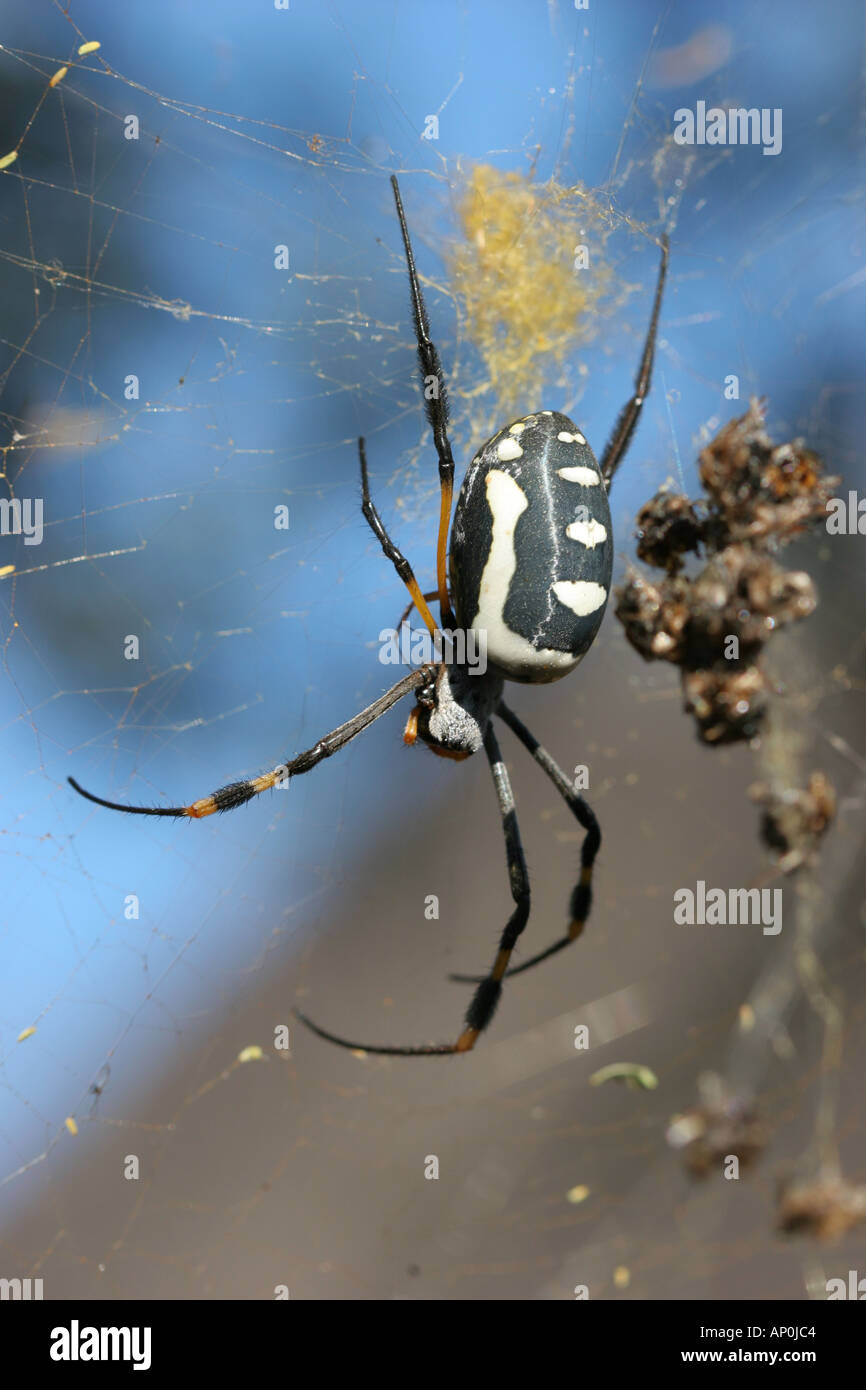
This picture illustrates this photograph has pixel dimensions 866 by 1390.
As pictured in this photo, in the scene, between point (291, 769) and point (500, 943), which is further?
point (500, 943)

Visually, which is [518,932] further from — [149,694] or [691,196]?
[691,196]

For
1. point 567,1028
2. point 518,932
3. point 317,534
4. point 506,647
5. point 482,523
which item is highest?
point 317,534

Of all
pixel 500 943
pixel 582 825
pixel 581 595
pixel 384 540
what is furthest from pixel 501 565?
pixel 500 943

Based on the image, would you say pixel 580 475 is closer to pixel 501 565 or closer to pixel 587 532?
pixel 587 532

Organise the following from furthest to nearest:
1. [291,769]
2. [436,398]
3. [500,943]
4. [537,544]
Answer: [500,943]
[291,769]
[436,398]
[537,544]

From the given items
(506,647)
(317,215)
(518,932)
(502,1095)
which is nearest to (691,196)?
(317,215)

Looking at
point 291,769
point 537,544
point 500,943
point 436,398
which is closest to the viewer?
point 537,544

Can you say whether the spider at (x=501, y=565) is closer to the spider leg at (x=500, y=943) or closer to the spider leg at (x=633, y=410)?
the spider leg at (x=633, y=410)
